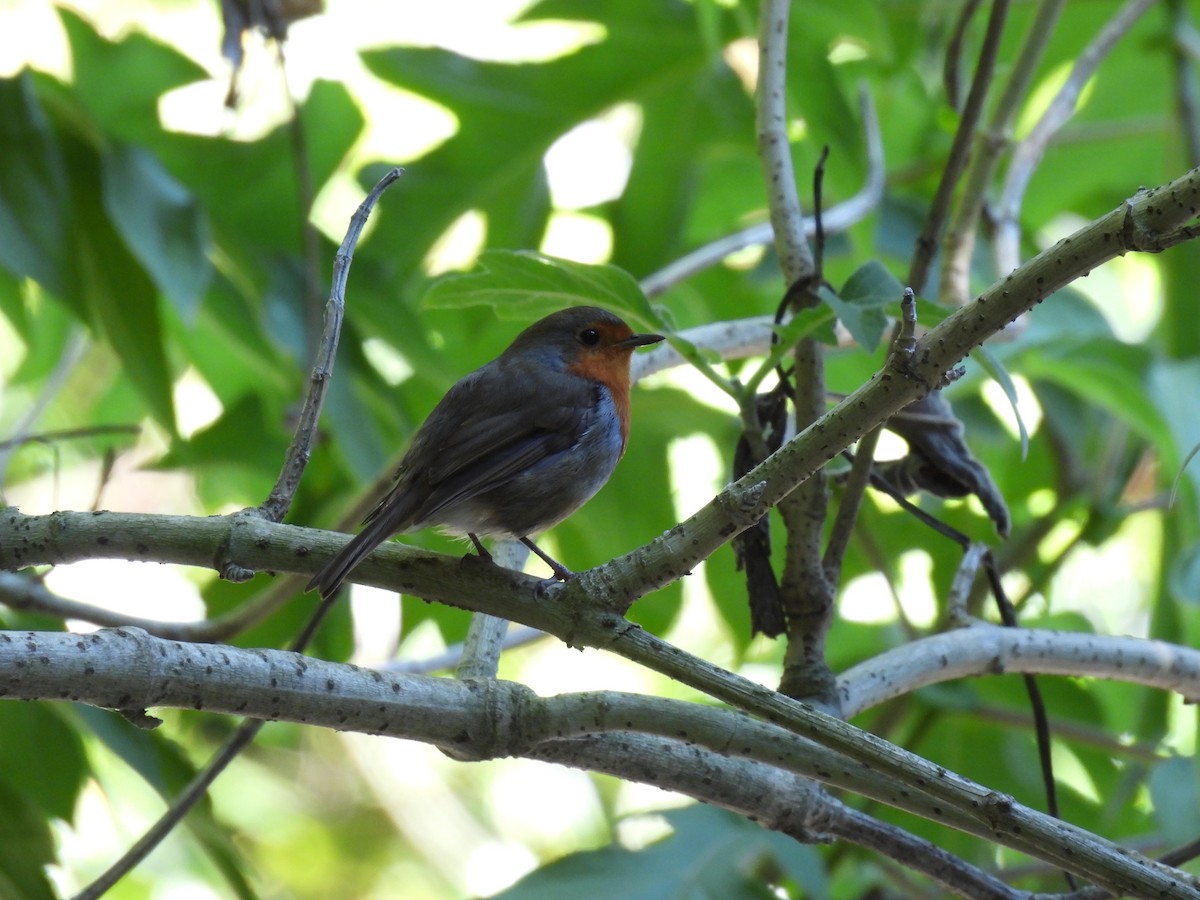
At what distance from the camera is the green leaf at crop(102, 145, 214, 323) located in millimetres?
3389

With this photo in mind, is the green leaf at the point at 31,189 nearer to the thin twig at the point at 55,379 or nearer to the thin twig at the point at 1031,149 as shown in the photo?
the thin twig at the point at 55,379

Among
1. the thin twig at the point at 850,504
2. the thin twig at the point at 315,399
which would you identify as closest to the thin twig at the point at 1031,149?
the thin twig at the point at 850,504

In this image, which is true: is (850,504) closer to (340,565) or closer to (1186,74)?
(340,565)

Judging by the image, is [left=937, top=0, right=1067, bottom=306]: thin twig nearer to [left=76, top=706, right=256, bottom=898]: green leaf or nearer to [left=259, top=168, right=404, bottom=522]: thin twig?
[left=259, top=168, right=404, bottom=522]: thin twig

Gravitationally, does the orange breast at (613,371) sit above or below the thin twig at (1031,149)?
below

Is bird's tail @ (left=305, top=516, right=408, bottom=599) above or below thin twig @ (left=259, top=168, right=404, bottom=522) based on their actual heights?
below

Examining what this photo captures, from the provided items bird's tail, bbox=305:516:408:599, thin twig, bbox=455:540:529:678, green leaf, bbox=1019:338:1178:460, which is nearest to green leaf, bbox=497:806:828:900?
thin twig, bbox=455:540:529:678

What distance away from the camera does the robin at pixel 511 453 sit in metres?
2.74

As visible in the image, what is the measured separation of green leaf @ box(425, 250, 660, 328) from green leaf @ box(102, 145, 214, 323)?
125 cm

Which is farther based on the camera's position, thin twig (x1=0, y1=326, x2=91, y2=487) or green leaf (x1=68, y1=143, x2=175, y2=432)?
thin twig (x1=0, y1=326, x2=91, y2=487)

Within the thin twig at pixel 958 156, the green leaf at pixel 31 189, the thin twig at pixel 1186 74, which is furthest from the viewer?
the thin twig at pixel 1186 74

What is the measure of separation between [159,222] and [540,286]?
172 cm

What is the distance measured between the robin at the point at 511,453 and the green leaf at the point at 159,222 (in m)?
0.89

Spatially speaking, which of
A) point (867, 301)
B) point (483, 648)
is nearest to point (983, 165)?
point (867, 301)
